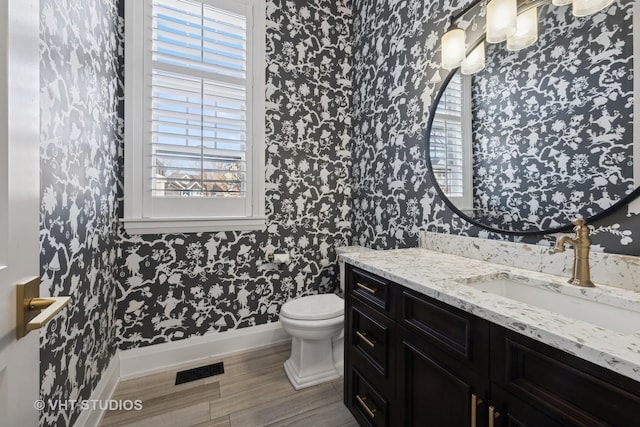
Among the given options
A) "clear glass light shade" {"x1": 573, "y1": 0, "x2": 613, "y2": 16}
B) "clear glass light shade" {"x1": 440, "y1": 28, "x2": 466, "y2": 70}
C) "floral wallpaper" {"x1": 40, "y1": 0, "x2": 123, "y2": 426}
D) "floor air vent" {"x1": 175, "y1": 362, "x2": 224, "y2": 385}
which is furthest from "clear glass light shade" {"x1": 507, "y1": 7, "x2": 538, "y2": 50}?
"floor air vent" {"x1": 175, "y1": 362, "x2": 224, "y2": 385}

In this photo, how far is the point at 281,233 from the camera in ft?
7.76

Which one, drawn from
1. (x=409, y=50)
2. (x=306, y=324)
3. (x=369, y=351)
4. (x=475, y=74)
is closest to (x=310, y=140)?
(x=409, y=50)

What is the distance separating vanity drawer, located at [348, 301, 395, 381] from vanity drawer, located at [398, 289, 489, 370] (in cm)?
13

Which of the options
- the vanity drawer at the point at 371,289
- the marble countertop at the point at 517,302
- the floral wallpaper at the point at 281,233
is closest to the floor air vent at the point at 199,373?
the floral wallpaper at the point at 281,233

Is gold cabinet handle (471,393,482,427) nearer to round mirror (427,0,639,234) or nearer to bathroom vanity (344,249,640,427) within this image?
bathroom vanity (344,249,640,427)

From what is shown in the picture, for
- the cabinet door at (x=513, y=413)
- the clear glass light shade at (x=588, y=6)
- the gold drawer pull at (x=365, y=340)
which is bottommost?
the gold drawer pull at (x=365, y=340)

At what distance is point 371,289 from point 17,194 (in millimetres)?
1178

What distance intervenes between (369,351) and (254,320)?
1280mm

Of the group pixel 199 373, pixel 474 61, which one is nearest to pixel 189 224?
pixel 199 373

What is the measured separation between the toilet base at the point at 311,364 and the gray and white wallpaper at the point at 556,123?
1315mm

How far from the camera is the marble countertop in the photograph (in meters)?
0.56

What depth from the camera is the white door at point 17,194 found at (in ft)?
1.63

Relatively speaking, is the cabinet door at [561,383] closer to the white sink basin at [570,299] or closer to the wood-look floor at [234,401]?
the white sink basin at [570,299]

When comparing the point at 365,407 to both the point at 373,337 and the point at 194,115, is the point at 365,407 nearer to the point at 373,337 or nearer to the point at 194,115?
the point at 373,337
